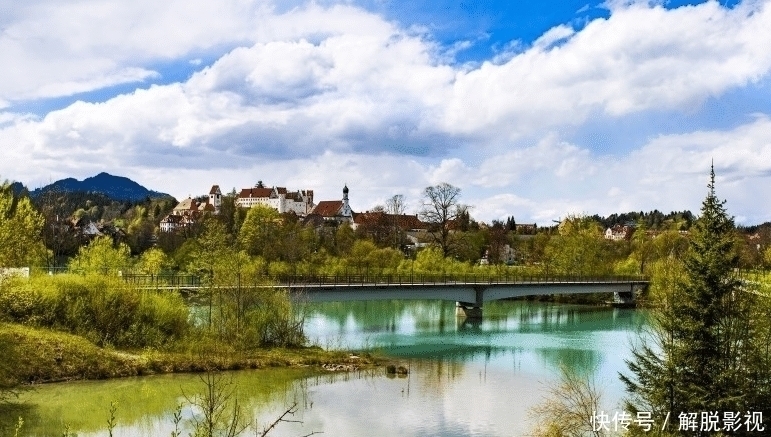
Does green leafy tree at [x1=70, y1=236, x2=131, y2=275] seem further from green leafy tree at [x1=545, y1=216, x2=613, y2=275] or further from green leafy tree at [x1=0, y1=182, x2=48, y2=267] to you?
green leafy tree at [x1=545, y1=216, x2=613, y2=275]

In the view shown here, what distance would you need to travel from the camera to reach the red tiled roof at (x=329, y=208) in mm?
189375

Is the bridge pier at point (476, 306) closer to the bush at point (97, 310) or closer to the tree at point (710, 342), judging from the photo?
the bush at point (97, 310)

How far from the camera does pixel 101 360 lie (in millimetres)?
35031

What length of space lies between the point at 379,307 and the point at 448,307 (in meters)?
8.35

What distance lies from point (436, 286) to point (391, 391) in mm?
33292

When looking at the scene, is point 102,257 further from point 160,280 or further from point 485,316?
point 485,316

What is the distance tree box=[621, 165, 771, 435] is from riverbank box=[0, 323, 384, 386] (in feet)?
61.1

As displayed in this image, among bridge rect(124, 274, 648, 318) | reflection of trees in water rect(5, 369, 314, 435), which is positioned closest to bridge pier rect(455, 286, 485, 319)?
bridge rect(124, 274, 648, 318)

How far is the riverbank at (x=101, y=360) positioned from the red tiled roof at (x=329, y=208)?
147 m

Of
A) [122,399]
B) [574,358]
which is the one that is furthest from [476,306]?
[122,399]

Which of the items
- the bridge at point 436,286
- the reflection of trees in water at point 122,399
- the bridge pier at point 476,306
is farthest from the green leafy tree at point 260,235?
the reflection of trees in water at point 122,399

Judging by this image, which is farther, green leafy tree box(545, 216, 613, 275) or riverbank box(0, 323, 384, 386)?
green leafy tree box(545, 216, 613, 275)

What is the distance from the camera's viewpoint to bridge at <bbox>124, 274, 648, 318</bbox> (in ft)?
171

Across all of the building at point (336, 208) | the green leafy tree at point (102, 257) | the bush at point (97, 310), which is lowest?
the bush at point (97, 310)
